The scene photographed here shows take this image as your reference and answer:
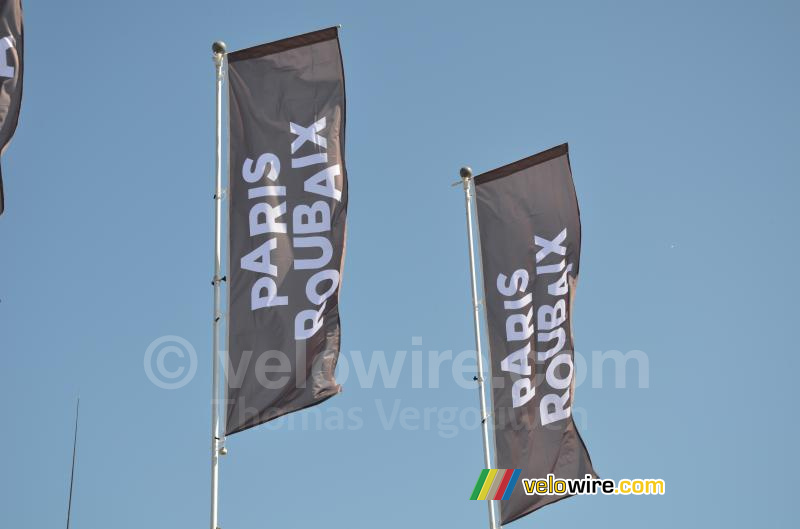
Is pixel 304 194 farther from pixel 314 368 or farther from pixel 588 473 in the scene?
pixel 588 473

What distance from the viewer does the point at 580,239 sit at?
22531mm

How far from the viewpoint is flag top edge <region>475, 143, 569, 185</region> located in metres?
22.4

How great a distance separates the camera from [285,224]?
17750mm

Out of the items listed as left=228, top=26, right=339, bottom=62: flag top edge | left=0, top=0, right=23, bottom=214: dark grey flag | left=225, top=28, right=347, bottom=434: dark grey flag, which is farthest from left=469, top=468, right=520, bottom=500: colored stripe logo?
left=0, top=0, right=23, bottom=214: dark grey flag

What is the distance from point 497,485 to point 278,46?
815cm

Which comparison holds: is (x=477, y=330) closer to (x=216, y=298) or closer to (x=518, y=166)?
(x=518, y=166)

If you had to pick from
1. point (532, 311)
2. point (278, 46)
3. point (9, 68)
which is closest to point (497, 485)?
point (532, 311)

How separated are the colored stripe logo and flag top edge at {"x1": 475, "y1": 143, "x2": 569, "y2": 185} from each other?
5191 mm

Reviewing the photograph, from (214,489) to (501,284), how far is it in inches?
280

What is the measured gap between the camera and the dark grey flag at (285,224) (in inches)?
667

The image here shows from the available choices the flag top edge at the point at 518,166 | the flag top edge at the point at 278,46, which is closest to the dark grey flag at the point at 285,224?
the flag top edge at the point at 278,46

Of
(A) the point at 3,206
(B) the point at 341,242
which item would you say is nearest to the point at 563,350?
(B) the point at 341,242

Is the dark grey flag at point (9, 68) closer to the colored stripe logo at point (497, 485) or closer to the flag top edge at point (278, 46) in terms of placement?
the flag top edge at point (278, 46)

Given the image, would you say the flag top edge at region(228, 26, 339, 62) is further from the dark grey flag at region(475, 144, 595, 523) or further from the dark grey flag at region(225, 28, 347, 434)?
the dark grey flag at region(475, 144, 595, 523)
